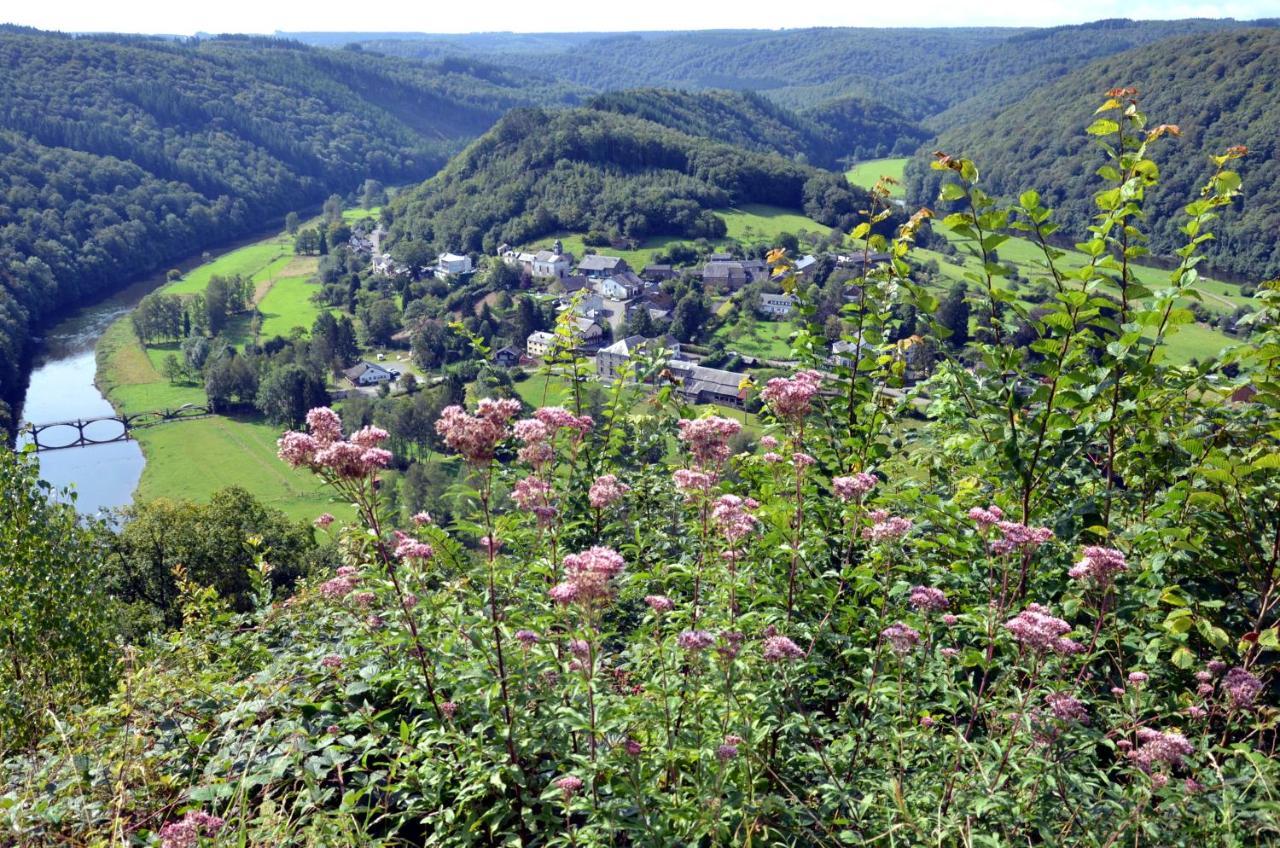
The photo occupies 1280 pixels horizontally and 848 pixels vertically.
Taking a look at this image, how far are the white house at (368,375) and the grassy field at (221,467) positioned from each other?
1121 cm

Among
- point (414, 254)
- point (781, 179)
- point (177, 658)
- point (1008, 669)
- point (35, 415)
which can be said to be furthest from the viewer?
point (781, 179)

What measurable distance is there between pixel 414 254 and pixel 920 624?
11694 cm

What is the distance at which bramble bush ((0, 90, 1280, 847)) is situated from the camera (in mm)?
3637

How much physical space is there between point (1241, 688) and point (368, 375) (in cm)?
8140

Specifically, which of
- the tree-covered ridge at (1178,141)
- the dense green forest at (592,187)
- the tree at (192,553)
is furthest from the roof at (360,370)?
the tree-covered ridge at (1178,141)

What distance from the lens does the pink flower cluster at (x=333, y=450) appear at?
13.1 ft

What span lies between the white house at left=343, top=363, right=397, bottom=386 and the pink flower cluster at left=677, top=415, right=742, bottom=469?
77773 mm

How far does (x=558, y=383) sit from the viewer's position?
26.8 feet

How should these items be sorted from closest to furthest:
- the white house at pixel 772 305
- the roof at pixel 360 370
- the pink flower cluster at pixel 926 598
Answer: the pink flower cluster at pixel 926 598 < the roof at pixel 360 370 < the white house at pixel 772 305

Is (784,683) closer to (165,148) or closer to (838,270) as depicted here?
(838,270)

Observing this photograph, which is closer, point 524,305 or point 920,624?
point 920,624

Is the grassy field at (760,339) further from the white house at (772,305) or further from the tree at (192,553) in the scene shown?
the tree at (192,553)

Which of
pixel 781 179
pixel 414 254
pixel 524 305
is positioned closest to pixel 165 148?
pixel 414 254

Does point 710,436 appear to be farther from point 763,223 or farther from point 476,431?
point 763,223
